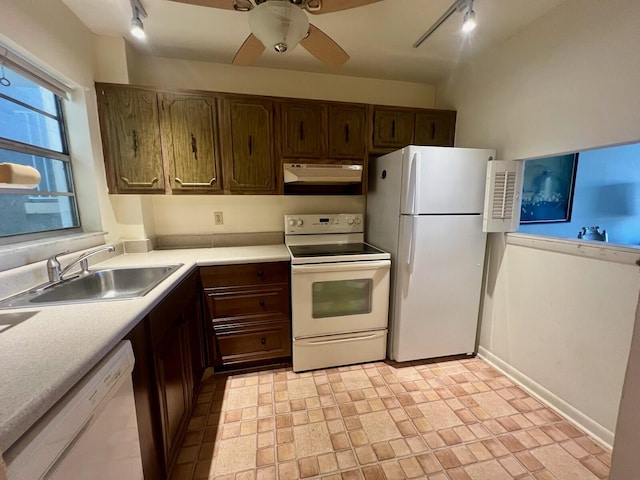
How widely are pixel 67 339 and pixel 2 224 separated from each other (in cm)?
105

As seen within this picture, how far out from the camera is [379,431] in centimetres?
157

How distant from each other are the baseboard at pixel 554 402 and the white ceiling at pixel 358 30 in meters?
2.40

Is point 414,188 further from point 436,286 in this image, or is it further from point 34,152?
point 34,152

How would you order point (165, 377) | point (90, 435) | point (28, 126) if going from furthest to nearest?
point (28, 126) → point (165, 377) → point (90, 435)

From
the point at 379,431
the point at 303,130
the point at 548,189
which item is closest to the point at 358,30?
the point at 303,130

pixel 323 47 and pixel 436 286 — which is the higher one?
pixel 323 47

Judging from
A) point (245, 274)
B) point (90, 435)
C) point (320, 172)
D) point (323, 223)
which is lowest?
point (90, 435)

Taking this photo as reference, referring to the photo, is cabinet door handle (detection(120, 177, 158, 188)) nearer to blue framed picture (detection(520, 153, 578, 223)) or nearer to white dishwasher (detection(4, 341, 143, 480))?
white dishwasher (detection(4, 341, 143, 480))

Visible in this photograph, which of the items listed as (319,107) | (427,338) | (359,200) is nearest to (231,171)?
(319,107)

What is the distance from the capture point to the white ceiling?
1.62m

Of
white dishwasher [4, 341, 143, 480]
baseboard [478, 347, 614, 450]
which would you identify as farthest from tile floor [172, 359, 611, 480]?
white dishwasher [4, 341, 143, 480]

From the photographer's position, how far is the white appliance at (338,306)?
1.99m

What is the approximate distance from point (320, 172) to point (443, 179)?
36.2 inches

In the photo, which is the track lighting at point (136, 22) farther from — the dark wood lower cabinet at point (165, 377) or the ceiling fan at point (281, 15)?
the dark wood lower cabinet at point (165, 377)
